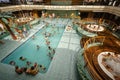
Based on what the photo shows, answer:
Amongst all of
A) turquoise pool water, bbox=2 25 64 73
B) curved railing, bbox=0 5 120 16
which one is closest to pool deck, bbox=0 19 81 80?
turquoise pool water, bbox=2 25 64 73

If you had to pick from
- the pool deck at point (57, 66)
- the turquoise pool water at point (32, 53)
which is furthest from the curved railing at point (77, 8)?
the pool deck at point (57, 66)

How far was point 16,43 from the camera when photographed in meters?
10.4

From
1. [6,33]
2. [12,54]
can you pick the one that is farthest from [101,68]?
[6,33]

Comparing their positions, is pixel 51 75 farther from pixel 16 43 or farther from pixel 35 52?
pixel 16 43

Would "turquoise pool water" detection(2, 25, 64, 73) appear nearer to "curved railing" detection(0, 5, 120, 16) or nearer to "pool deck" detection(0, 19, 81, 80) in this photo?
"pool deck" detection(0, 19, 81, 80)

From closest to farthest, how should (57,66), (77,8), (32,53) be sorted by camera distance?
1. (57,66)
2. (32,53)
3. (77,8)

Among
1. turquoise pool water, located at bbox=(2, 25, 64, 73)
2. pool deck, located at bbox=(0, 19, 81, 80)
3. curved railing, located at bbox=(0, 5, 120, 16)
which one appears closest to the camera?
pool deck, located at bbox=(0, 19, 81, 80)

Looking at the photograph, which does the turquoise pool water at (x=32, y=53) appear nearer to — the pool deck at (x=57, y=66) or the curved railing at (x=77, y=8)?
the pool deck at (x=57, y=66)

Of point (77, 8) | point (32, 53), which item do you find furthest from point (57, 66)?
point (77, 8)

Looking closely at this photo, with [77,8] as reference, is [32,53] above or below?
below

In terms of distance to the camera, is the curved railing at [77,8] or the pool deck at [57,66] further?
the curved railing at [77,8]

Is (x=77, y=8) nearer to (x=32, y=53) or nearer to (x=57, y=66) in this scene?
(x=32, y=53)

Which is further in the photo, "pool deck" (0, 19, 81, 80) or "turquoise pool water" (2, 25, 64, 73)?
"turquoise pool water" (2, 25, 64, 73)

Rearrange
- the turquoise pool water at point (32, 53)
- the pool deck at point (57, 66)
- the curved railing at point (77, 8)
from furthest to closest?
the curved railing at point (77, 8), the turquoise pool water at point (32, 53), the pool deck at point (57, 66)
